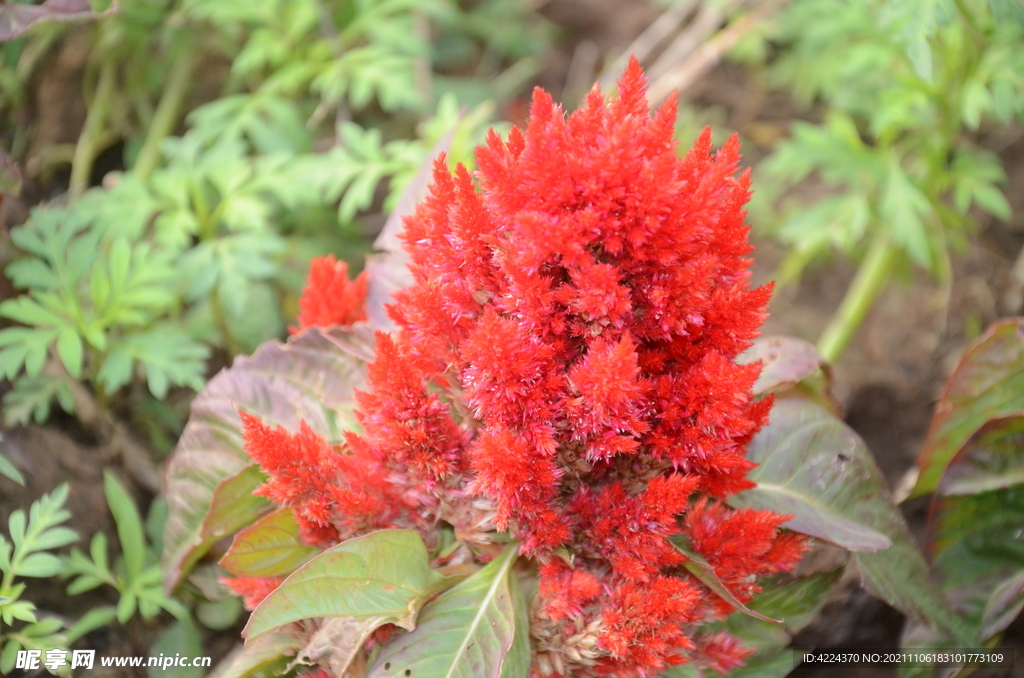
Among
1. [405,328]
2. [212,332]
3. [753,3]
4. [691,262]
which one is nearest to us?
[691,262]

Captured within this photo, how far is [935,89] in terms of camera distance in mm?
2172

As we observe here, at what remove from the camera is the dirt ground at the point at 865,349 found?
5.94ft

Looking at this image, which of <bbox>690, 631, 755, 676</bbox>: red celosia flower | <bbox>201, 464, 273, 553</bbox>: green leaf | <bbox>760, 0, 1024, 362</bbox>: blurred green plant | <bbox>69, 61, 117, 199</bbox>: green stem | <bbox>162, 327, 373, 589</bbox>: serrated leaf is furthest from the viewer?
<bbox>69, 61, 117, 199</bbox>: green stem

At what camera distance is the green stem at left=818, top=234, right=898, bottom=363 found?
2479mm

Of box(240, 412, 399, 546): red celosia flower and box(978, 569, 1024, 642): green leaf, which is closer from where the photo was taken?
box(240, 412, 399, 546): red celosia flower

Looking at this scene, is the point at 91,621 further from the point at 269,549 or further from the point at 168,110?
the point at 168,110

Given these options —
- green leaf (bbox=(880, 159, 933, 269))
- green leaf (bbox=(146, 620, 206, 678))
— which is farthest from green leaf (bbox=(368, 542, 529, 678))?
green leaf (bbox=(880, 159, 933, 269))

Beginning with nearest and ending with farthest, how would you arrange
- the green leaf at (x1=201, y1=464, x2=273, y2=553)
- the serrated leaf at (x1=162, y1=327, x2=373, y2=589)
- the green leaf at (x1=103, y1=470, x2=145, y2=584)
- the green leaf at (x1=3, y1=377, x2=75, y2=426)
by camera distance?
the green leaf at (x1=201, y1=464, x2=273, y2=553) → the serrated leaf at (x1=162, y1=327, x2=373, y2=589) → the green leaf at (x1=103, y1=470, x2=145, y2=584) → the green leaf at (x1=3, y1=377, x2=75, y2=426)

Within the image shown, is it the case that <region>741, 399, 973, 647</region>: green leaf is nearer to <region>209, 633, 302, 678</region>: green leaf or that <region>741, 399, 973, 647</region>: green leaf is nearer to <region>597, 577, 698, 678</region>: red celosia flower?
<region>597, 577, 698, 678</region>: red celosia flower

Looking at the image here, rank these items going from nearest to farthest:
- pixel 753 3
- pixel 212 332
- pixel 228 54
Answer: pixel 212 332
pixel 228 54
pixel 753 3

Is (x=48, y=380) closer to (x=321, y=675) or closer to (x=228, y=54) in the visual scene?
(x=321, y=675)

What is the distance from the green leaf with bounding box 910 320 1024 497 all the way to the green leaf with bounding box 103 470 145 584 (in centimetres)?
178

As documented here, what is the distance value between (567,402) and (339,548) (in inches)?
16.0

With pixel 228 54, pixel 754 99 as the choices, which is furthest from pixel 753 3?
pixel 228 54
